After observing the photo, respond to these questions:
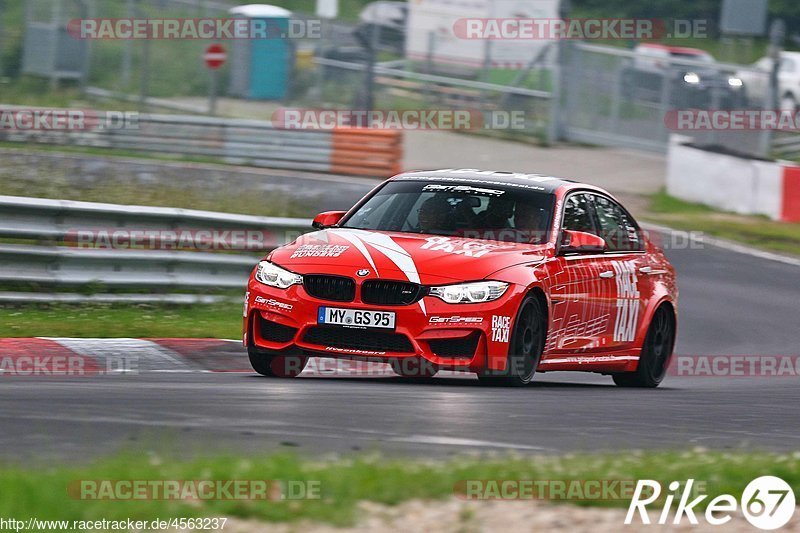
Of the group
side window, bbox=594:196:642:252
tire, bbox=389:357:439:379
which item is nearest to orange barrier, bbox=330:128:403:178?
side window, bbox=594:196:642:252

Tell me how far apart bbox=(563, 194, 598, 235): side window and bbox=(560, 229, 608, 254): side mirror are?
0.21 m

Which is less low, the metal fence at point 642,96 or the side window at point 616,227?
the side window at point 616,227

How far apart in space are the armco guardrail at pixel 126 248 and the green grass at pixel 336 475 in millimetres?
6825

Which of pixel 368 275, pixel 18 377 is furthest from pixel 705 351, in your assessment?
pixel 18 377

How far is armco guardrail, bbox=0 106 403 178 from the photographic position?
26.0 metres

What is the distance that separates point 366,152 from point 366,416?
754 inches

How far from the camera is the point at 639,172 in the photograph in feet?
94.3

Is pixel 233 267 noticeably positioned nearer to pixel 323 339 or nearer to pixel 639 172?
pixel 323 339

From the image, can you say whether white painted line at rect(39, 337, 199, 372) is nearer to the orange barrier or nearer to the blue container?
the orange barrier

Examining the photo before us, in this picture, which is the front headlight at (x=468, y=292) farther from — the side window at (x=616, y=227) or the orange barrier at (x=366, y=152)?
the orange barrier at (x=366, y=152)

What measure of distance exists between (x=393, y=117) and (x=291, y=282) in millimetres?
22878

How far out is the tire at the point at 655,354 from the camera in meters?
11.2

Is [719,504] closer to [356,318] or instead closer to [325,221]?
[356,318]

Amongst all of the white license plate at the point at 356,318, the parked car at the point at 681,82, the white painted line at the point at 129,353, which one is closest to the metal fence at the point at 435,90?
the parked car at the point at 681,82
